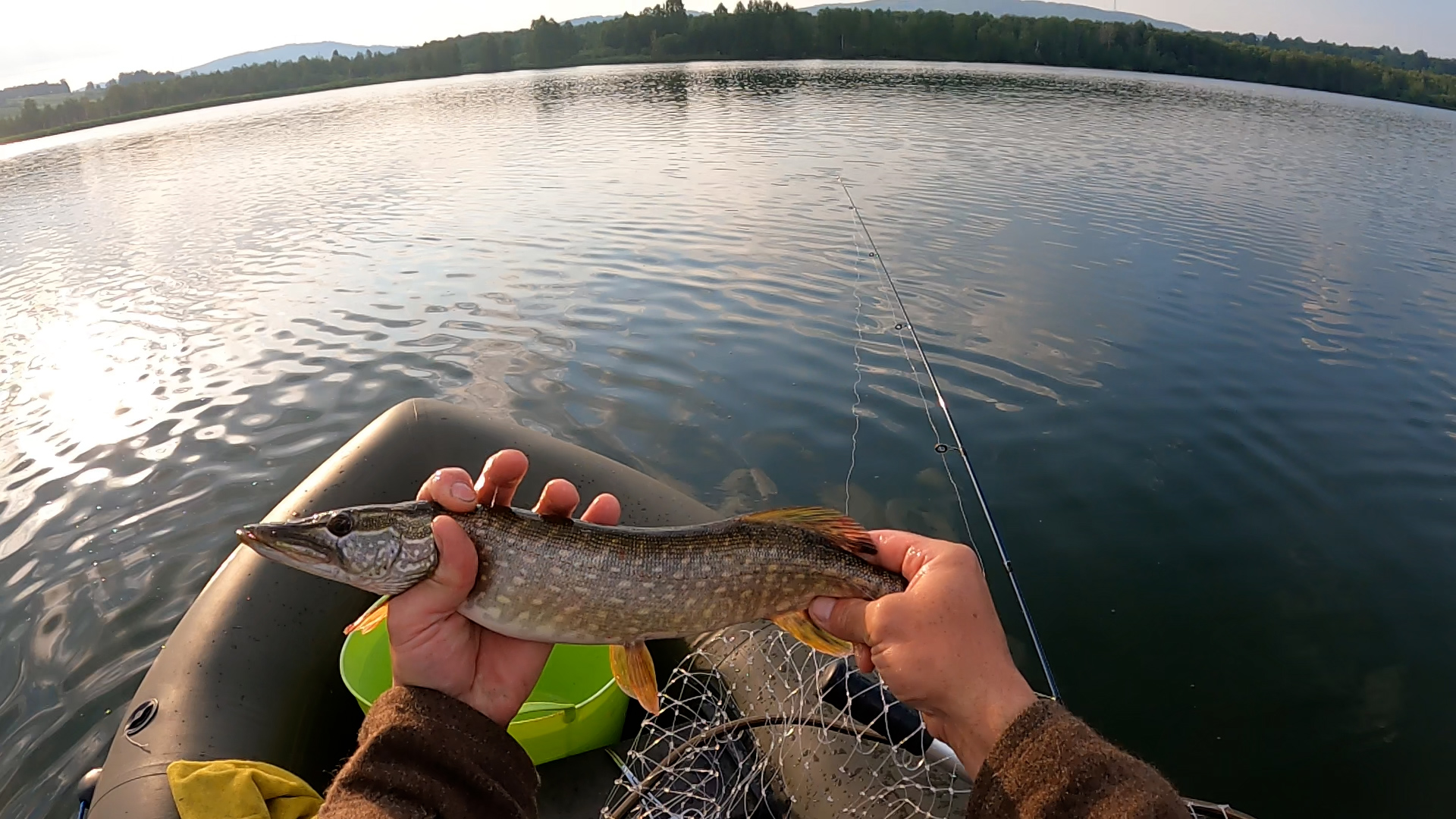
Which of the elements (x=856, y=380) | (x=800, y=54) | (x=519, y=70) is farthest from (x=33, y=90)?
(x=856, y=380)

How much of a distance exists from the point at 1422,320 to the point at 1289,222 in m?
4.79

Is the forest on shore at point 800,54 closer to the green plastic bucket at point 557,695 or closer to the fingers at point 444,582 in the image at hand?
the green plastic bucket at point 557,695

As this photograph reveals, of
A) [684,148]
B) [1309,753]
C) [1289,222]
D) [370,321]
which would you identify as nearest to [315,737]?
[1309,753]

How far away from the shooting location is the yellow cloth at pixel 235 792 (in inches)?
88.2

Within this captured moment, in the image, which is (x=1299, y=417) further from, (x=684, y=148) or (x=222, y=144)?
(x=222, y=144)

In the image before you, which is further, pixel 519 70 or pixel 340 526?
pixel 519 70

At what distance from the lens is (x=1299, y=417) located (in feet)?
23.6

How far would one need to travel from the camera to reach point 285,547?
2.23 m

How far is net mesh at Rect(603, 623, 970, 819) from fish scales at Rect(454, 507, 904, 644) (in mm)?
572

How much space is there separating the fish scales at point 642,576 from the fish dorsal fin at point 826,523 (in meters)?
0.03

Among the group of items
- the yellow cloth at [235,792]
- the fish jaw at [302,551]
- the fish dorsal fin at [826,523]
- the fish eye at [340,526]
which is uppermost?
the fish eye at [340,526]

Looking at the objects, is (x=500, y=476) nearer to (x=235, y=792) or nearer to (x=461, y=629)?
(x=461, y=629)

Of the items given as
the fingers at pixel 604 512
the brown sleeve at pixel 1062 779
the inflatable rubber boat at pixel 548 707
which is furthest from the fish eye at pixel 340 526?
the brown sleeve at pixel 1062 779

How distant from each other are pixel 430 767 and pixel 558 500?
2.80 feet
